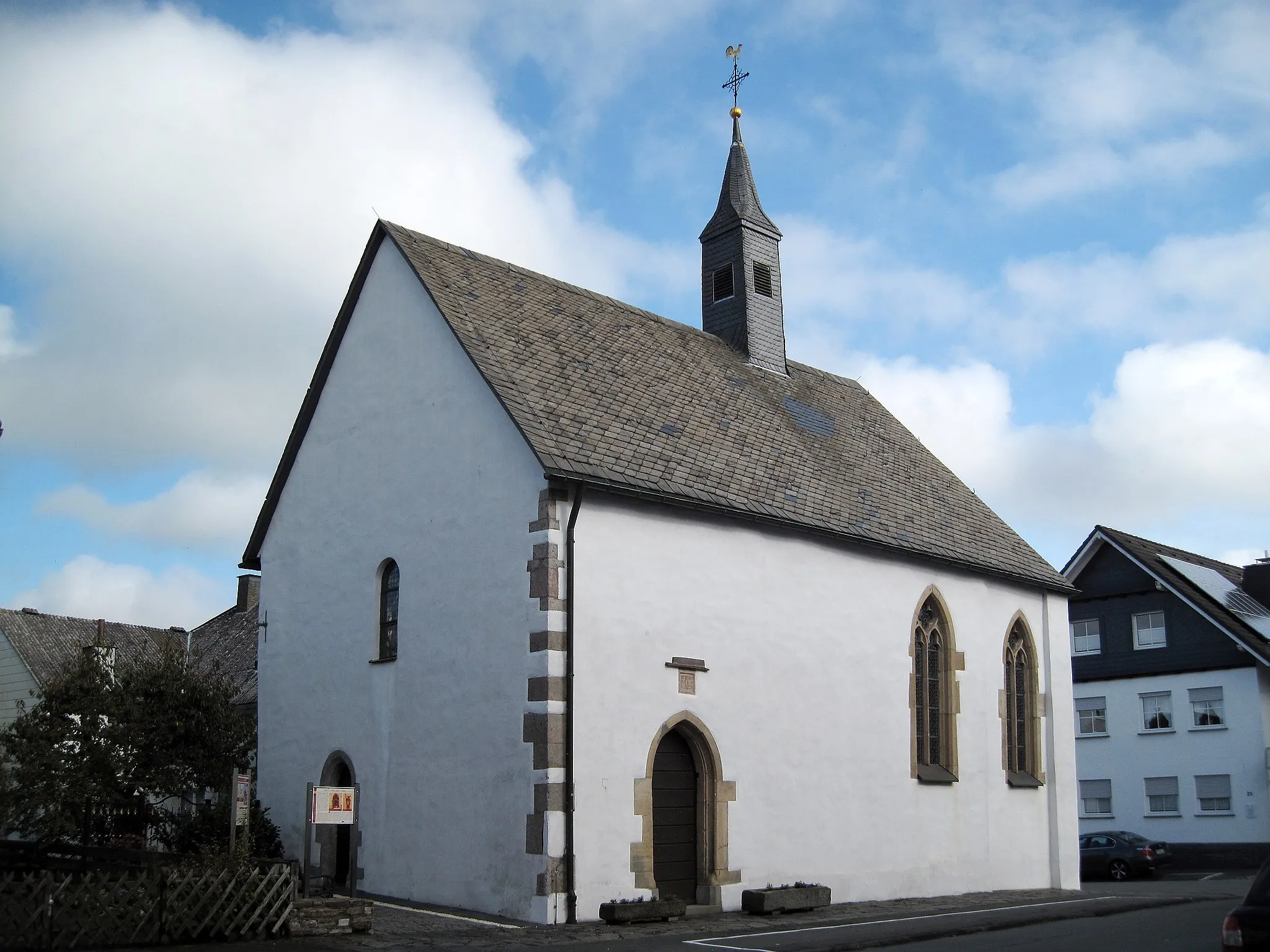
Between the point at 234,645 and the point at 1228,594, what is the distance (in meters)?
30.7

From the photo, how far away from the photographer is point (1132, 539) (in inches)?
1506

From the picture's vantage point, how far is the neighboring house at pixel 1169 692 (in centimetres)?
3375

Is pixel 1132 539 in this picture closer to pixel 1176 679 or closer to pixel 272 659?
pixel 1176 679

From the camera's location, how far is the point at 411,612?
1762cm

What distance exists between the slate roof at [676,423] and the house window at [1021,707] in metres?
1.23

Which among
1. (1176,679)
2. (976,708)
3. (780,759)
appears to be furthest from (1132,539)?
(780,759)

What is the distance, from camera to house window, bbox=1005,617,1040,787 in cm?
2348

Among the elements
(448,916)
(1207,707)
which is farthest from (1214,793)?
(448,916)

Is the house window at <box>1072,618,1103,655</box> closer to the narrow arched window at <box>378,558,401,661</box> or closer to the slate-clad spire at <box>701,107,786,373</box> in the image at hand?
the slate-clad spire at <box>701,107,786,373</box>

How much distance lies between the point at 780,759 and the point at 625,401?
573 centimetres

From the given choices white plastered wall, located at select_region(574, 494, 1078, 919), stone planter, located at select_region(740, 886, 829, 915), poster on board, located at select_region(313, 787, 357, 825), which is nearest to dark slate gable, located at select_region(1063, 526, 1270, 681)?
white plastered wall, located at select_region(574, 494, 1078, 919)

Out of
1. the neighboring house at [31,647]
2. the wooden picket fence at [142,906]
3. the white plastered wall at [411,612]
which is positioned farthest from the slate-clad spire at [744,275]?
the neighboring house at [31,647]

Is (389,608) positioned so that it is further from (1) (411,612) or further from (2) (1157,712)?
(2) (1157,712)

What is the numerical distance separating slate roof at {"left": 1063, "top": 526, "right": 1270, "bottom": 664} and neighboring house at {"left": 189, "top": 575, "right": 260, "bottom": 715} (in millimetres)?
24747
